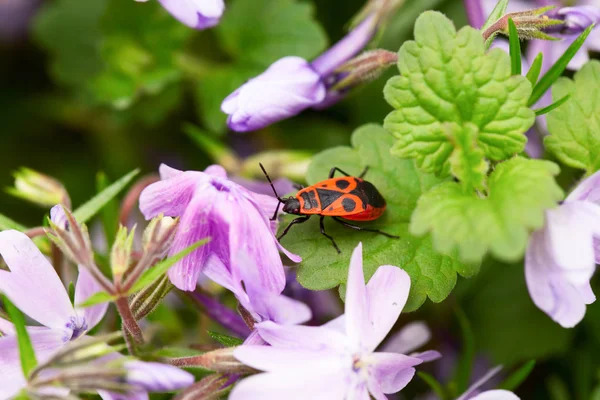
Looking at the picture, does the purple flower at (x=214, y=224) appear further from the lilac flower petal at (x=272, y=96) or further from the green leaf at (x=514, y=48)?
the green leaf at (x=514, y=48)

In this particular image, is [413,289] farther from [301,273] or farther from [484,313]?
[484,313]

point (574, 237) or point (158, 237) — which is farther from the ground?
point (158, 237)

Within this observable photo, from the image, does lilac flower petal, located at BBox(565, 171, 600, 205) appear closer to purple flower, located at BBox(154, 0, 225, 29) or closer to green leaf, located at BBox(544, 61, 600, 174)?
green leaf, located at BBox(544, 61, 600, 174)

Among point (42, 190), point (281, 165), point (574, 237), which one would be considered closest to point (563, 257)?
point (574, 237)

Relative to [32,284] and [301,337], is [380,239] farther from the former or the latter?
[32,284]

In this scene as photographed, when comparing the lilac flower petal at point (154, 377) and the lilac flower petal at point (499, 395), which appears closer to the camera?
the lilac flower petal at point (154, 377)

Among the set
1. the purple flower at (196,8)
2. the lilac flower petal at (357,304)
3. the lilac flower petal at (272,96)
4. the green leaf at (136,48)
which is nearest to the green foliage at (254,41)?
the green leaf at (136,48)
